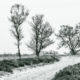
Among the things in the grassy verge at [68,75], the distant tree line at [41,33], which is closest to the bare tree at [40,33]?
the distant tree line at [41,33]

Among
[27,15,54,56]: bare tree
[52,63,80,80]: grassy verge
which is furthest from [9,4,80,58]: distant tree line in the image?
[52,63,80,80]: grassy verge

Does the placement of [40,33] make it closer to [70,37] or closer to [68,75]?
[70,37]

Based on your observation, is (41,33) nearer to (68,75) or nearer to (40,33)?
(40,33)

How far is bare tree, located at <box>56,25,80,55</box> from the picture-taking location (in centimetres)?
6053

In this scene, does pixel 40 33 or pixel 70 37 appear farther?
pixel 70 37

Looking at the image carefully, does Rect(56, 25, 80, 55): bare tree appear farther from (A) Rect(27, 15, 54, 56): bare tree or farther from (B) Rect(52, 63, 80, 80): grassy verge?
(B) Rect(52, 63, 80, 80): grassy verge

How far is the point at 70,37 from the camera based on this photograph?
61375mm

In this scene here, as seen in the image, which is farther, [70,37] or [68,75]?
[70,37]

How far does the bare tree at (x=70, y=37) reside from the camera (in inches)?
2383

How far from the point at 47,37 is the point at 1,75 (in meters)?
32.1

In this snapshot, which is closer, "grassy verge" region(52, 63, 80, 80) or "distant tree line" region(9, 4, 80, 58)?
"grassy verge" region(52, 63, 80, 80)

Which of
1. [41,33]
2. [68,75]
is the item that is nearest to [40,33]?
[41,33]

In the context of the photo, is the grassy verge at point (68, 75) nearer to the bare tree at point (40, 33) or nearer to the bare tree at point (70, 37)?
the bare tree at point (40, 33)

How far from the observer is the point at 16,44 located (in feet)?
134
